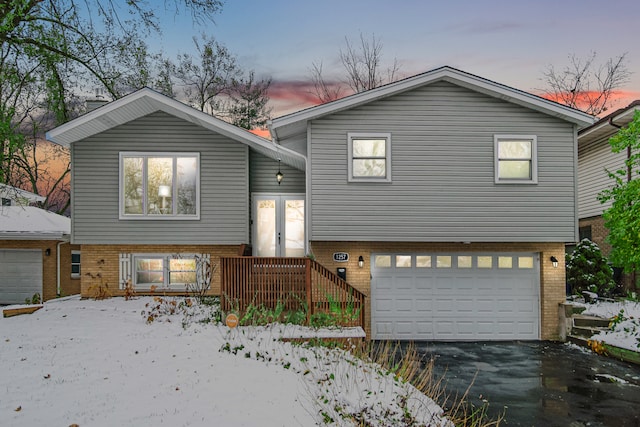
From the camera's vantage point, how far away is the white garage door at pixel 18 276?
19.1 m

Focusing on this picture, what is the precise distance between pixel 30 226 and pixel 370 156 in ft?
46.9

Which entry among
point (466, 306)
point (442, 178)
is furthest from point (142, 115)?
point (466, 306)

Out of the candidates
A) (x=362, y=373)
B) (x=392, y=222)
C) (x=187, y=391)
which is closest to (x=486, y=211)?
(x=392, y=222)

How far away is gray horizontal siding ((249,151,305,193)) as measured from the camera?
51.2 ft

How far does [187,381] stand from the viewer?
24.3 feet

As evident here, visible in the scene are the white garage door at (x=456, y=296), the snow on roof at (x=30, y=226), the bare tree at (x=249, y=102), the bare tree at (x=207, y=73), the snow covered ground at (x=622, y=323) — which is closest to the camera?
the snow covered ground at (x=622, y=323)

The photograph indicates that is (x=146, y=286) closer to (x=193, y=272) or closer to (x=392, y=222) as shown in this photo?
(x=193, y=272)

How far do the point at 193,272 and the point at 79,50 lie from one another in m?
7.55

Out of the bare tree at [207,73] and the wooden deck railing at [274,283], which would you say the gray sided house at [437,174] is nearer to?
the wooden deck railing at [274,283]

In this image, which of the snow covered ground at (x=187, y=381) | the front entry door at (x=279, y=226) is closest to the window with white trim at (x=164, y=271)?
the front entry door at (x=279, y=226)

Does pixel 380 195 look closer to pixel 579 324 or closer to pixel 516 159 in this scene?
pixel 516 159

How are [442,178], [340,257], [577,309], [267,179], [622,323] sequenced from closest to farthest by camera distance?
[622,323]
[442,178]
[577,309]
[340,257]
[267,179]

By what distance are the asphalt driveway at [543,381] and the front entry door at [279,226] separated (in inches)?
198

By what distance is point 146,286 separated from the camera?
48.6ft
